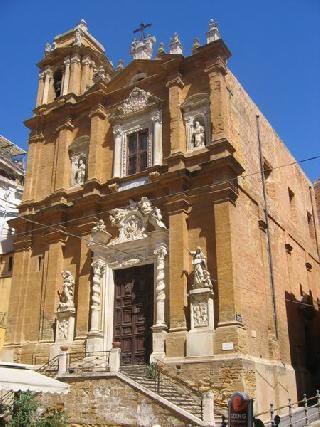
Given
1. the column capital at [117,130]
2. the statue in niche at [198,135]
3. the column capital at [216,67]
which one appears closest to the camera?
the statue in niche at [198,135]

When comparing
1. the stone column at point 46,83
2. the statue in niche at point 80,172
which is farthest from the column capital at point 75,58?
the statue in niche at point 80,172

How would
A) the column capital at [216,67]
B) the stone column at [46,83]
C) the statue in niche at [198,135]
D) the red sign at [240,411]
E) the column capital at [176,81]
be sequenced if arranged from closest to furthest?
the red sign at [240,411]
the statue in niche at [198,135]
the column capital at [216,67]
the column capital at [176,81]
the stone column at [46,83]

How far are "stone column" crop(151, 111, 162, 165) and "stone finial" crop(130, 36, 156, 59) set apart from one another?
365 cm

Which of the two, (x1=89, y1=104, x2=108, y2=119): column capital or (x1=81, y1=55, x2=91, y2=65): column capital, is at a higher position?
(x1=81, y1=55, x2=91, y2=65): column capital

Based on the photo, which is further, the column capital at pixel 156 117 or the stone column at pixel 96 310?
the column capital at pixel 156 117

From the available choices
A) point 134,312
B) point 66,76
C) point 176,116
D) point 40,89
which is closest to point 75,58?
point 66,76

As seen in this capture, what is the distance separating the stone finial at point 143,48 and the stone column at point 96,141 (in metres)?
2.96

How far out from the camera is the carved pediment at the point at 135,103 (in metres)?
20.9

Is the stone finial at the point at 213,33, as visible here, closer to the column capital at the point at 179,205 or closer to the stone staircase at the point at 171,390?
the column capital at the point at 179,205

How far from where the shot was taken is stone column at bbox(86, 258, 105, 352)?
17891 millimetres

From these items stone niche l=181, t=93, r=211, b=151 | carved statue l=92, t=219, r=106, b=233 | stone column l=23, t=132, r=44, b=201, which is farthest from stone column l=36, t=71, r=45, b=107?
stone niche l=181, t=93, r=211, b=151

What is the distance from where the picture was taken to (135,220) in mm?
19016

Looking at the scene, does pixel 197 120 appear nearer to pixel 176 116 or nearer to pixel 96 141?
pixel 176 116

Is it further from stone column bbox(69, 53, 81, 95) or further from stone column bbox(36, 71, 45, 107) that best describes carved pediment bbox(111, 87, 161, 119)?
stone column bbox(36, 71, 45, 107)
